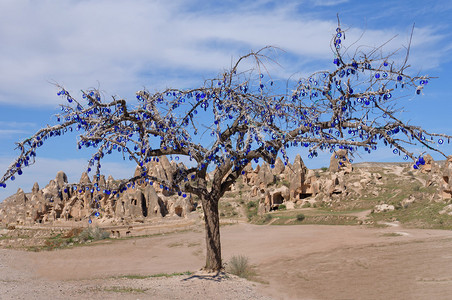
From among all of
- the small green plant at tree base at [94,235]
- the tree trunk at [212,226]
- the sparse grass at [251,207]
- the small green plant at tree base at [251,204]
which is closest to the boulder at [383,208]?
the sparse grass at [251,207]

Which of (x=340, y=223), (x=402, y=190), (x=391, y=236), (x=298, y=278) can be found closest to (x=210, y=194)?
(x=298, y=278)

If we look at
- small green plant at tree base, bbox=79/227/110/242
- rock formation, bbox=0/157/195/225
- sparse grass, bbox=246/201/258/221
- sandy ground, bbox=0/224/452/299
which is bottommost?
sandy ground, bbox=0/224/452/299

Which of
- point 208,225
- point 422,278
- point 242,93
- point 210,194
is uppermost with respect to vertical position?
point 242,93

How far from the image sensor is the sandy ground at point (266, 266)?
1308 centimetres

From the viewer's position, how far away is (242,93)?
13680 mm

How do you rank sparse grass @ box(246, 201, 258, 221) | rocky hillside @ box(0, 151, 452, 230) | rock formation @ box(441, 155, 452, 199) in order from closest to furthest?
rock formation @ box(441, 155, 452, 199) < rocky hillside @ box(0, 151, 452, 230) < sparse grass @ box(246, 201, 258, 221)

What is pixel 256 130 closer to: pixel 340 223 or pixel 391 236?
pixel 391 236

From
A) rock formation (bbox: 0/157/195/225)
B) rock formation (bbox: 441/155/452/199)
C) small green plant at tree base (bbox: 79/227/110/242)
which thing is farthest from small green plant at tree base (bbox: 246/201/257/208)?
rock formation (bbox: 441/155/452/199)

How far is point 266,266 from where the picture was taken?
18828 mm

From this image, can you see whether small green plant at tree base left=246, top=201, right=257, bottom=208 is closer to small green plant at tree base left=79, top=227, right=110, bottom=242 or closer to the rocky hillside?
the rocky hillside

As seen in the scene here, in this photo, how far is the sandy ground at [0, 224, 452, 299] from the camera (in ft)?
42.9

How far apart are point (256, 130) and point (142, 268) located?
11434 mm

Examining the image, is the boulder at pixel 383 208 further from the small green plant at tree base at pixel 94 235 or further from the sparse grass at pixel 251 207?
the small green plant at tree base at pixel 94 235

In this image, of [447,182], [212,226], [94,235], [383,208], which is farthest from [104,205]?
[212,226]
